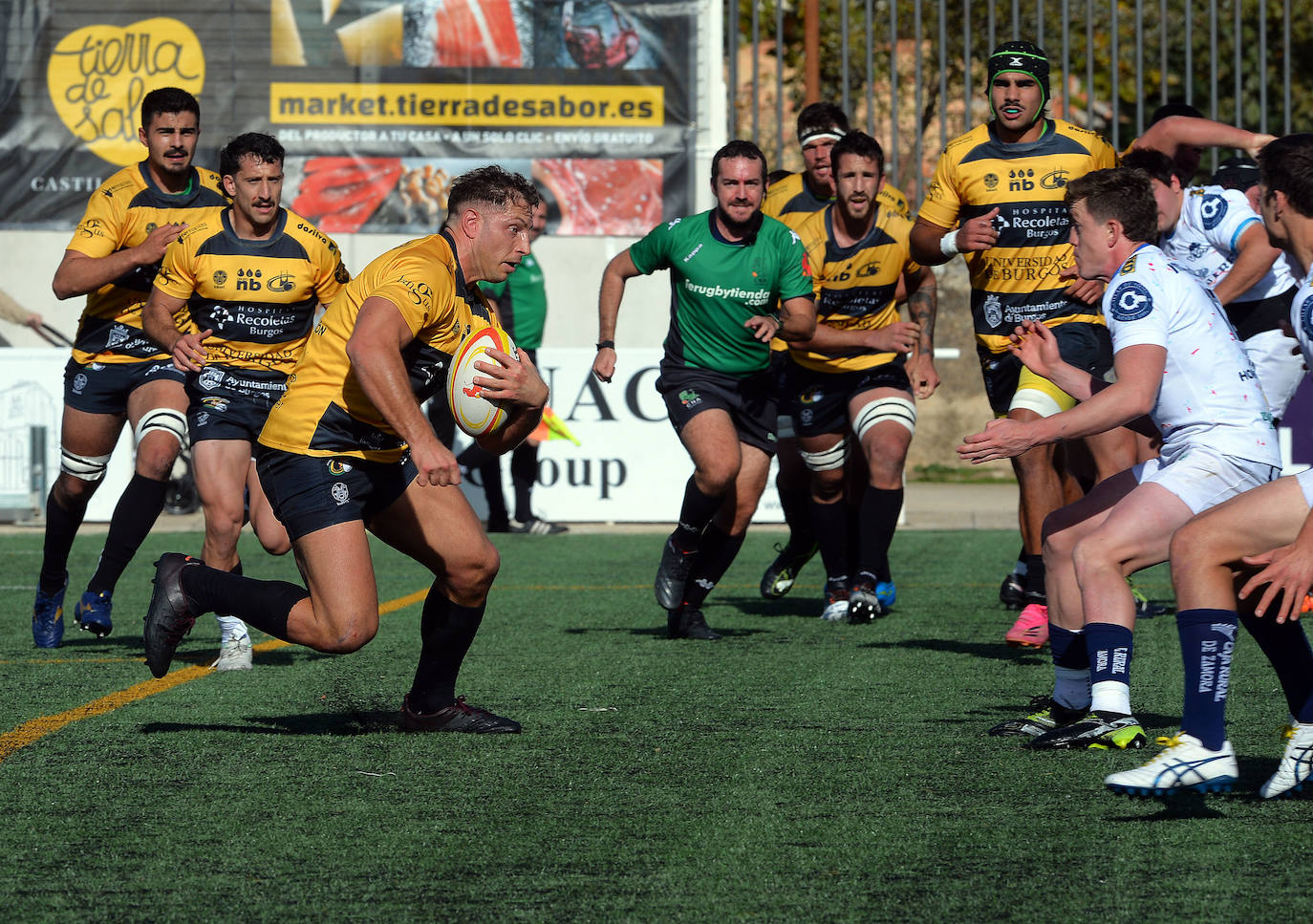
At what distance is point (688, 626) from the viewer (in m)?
7.66

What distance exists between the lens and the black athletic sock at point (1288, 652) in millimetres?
4402

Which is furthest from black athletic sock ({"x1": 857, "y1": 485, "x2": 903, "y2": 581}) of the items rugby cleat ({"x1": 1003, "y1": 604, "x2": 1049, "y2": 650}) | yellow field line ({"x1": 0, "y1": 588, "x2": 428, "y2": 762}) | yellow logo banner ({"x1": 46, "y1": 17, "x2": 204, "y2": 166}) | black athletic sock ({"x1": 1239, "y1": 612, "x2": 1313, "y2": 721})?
yellow logo banner ({"x1": 46, "y1": 17, "x2": 204, "y2": 166})

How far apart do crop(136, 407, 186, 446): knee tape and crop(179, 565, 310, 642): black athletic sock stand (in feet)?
5.62

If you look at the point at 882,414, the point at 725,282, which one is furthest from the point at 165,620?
the point at 882,414

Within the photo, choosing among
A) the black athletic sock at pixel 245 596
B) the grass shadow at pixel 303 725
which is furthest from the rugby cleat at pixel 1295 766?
the black athletic sock at pixel 245 596

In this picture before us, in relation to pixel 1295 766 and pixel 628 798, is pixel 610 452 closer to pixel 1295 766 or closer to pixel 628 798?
pixel 628 798

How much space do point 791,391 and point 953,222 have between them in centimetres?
128

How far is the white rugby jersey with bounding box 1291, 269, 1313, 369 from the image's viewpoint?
165 inches

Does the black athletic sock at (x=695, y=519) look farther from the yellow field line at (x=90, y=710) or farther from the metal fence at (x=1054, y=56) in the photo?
the metal fence at (x=1054, y=56)

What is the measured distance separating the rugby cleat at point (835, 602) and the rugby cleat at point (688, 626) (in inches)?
30.7

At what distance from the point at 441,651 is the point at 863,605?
2895 mm

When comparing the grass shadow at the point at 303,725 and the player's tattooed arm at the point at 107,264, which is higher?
the player's tattooed arm at the point at 107,264

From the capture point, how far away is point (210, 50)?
15383 millimetres

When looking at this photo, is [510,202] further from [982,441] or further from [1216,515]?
[1216,515]
